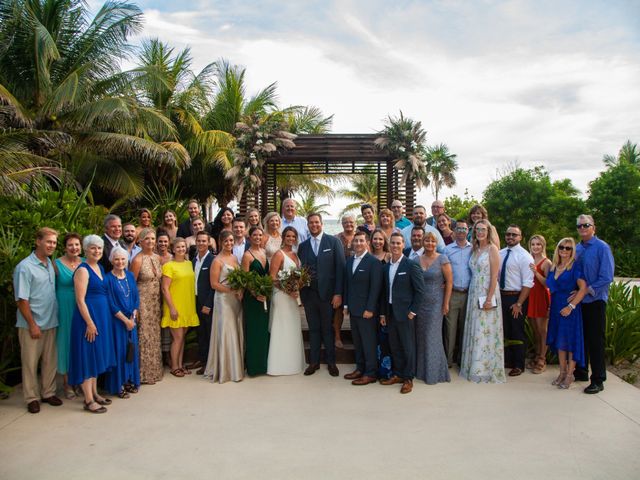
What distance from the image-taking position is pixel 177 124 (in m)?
20.4

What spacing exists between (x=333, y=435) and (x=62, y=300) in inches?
131

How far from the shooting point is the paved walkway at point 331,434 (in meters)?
4.22

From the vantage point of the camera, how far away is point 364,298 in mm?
6395

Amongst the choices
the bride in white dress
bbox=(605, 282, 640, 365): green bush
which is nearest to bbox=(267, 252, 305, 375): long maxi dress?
the bride in white dress

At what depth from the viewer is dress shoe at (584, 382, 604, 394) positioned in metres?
6.05

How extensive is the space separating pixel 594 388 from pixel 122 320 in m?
5.51

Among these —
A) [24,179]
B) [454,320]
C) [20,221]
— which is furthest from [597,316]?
[24,179]

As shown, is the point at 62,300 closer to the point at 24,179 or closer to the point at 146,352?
the point at 146,352

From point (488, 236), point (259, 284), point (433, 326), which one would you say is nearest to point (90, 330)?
point (259, 284)

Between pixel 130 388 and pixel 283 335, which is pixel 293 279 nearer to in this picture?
pixel 283 335

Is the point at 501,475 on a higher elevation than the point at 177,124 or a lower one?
lower

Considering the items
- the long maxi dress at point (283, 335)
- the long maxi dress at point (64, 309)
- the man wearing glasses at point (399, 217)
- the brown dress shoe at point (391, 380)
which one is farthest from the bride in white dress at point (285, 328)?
the long maxi dress at point (64, 309)

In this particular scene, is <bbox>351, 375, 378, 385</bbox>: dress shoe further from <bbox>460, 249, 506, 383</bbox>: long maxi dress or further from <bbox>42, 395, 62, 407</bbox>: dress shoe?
<bbox>42, 395, 62, 407</bbox>: dress shoe

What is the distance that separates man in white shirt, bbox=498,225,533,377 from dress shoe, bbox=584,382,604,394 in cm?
88
